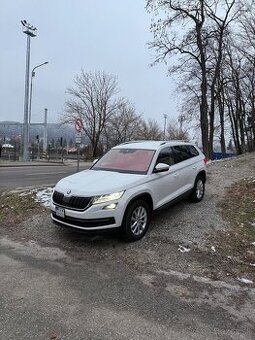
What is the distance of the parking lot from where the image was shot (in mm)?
4145

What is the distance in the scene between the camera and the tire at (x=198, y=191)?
30.8 ft

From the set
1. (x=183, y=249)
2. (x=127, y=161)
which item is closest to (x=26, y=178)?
(x=127, y=161)

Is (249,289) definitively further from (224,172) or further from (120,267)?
(224,172)

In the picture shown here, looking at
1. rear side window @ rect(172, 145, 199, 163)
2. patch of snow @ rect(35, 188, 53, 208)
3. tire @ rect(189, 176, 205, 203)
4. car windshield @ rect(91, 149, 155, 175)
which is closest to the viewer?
car windshield @ rect(91, 149, 155, 175)

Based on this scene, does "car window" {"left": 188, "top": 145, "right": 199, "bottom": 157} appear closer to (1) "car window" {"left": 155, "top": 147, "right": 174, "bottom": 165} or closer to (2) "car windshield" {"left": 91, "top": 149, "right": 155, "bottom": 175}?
(1) "car window" {"left": 155, "top": 147, "right": 174, "bottom": 165}

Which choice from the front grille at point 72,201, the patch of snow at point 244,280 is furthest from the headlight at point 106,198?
the patch of snow at point 244,280

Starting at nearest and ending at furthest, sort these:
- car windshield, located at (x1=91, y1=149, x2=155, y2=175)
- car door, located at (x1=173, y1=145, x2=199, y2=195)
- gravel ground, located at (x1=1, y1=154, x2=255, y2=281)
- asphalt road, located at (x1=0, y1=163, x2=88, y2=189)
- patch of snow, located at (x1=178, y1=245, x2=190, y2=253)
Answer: gravel ground, located at (x1=1, y1=154, x2=255, y2=281)
patch of snow, located at (x1=178, y1=245, x2=190, y2=253)
car windshield, located at (x1=91, y1=149, x2=155, y2=175)
car door, located at (x1=173, y1=145, x2=199, y2=195)
asphalt road, located at (x1=0, y1=163, x2=88, y2=189)

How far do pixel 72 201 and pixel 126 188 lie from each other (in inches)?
35.3

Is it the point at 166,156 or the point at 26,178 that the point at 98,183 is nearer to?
the point at 166,156

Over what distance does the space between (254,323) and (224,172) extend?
1141 cm

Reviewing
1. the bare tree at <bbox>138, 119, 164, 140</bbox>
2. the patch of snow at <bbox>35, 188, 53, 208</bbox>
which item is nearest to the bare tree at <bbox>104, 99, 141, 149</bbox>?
the bare tree at <bbox>138, 119, 164, 140</bbox>

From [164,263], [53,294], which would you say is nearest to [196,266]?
[164,263]

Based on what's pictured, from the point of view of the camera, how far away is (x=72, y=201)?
258 inches

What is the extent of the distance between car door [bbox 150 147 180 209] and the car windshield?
0.71 ft
